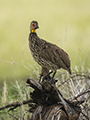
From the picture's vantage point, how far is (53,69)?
2.78 metres

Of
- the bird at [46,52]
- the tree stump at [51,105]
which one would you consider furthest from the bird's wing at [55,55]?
the tree stump at [51,105]

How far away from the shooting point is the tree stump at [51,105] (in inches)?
101

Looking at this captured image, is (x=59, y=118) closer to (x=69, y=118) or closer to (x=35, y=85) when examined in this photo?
(x=69, y=118)

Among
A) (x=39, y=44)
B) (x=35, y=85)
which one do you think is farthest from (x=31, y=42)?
(x=35, y=85)

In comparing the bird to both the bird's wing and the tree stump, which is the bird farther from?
the tree stump

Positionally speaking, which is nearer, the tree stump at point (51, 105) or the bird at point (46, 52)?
the tree stump at point (51, 105)

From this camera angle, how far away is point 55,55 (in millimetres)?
2732

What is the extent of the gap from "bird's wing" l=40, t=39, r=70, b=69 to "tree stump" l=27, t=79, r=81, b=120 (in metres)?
0.34

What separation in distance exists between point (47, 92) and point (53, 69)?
32 centimetres

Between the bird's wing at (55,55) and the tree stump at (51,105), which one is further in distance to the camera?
the bird's wing at (55,55)

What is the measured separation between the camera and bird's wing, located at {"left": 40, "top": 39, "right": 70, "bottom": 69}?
8.98ft

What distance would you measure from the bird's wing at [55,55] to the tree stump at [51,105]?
34cm

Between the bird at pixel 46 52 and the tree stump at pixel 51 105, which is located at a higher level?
the bird at pixel 46 52

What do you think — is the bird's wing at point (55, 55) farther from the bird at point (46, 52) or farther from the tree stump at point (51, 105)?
the tree stump at point (51, 105)
